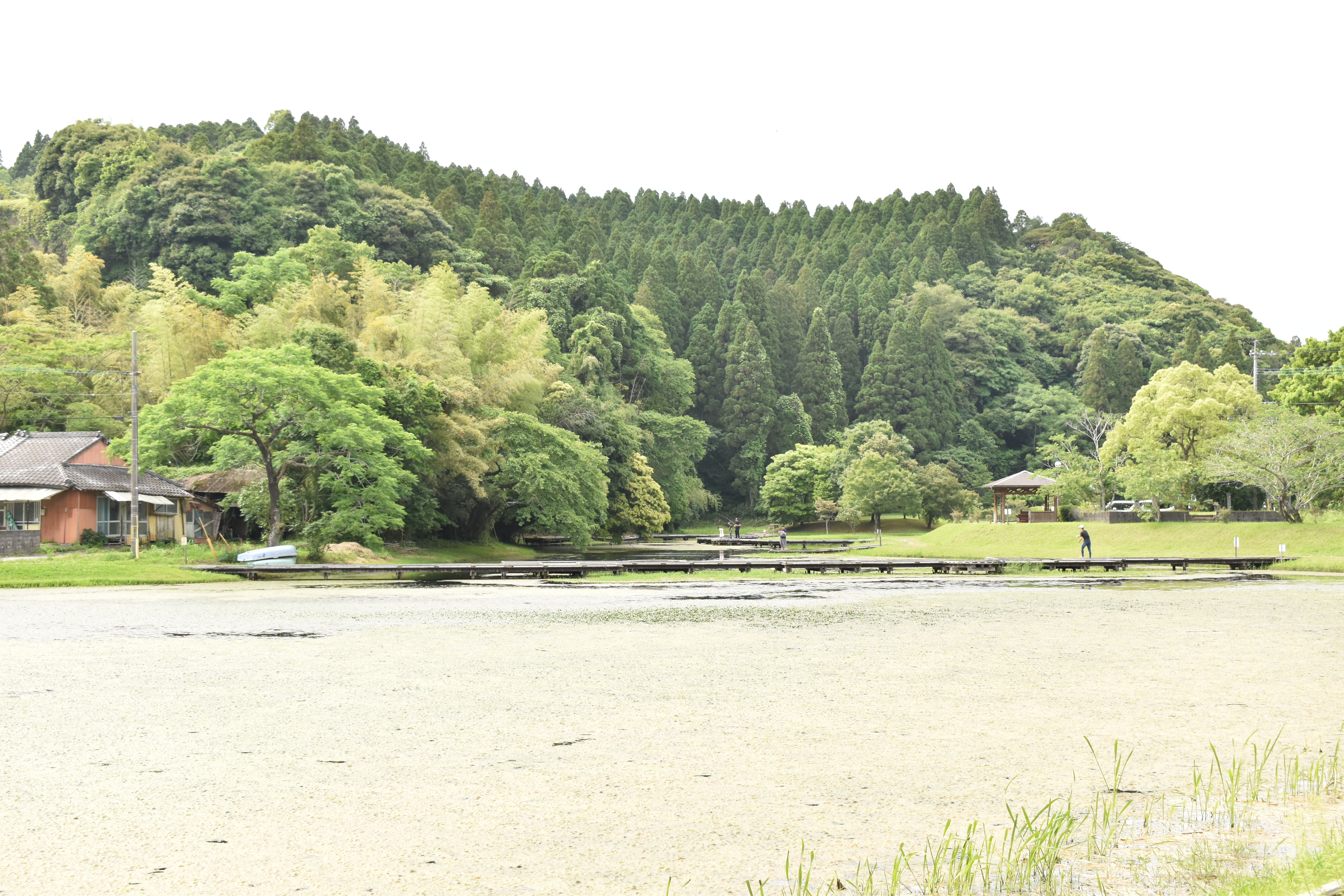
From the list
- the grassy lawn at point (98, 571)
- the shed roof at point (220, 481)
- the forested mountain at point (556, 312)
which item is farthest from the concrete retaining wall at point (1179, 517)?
the shed roof at point (220, 481)

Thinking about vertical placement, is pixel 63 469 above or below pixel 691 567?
above

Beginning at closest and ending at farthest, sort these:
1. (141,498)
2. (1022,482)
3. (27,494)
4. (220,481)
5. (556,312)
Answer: (27,494) < (141,498) < (220,481) < (1022,482) < (556,312)

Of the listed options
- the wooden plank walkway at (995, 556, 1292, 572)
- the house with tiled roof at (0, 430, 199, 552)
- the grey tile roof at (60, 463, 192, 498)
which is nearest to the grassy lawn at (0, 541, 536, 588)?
the house with tiled roof at (0, 430, 199, 552)

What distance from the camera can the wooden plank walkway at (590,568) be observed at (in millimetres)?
27828

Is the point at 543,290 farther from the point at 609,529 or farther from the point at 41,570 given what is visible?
the point at 41,570

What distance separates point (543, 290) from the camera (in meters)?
66.1

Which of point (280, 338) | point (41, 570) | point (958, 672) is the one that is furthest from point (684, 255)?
point (958, 672)

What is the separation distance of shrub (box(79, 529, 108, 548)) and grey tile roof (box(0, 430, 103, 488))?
1700 mm

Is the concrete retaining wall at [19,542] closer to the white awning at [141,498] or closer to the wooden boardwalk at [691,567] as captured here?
the white awning at [141,498]

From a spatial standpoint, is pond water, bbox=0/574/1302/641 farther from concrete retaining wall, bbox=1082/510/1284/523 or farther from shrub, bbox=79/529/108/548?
shrub, bbox=79/529/108/548

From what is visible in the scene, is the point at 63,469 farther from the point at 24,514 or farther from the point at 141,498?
the point at 141,498

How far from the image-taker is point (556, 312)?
6425 centimetres

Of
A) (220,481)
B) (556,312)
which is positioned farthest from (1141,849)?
(556,312)

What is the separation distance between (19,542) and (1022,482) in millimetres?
37306
